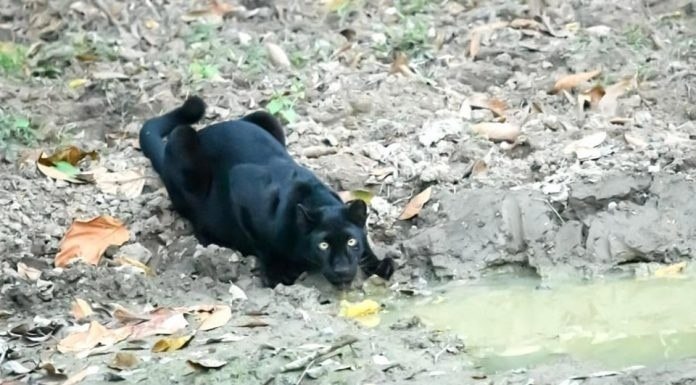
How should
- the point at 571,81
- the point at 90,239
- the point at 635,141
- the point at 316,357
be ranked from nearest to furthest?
the point at 316,357, the point at 90,239, the point at 635,141, the point at 571,81

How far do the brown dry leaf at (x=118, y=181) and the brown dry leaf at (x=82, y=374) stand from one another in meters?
2.29

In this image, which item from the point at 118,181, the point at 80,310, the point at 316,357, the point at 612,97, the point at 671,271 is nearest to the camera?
the point at 316,357

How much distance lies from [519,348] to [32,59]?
513 centimetres

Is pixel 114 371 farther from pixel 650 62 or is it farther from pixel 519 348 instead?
pixel 650 62

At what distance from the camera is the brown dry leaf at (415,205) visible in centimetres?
764

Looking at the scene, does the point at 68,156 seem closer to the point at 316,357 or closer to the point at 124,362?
the point at 124,362

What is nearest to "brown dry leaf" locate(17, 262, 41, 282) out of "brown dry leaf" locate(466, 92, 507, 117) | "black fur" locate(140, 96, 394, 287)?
"black fur" locate(140, 96, 394, 287)

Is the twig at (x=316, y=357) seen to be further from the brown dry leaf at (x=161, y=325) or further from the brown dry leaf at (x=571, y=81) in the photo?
the brown dry leaf at (x=571, y=81)

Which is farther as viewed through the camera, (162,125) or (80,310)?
(162,125)

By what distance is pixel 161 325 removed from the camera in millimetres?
6418

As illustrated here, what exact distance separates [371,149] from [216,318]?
2.16 meters

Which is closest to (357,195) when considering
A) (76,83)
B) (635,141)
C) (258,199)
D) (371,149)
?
(371,149)

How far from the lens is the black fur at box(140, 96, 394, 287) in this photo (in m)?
7.05

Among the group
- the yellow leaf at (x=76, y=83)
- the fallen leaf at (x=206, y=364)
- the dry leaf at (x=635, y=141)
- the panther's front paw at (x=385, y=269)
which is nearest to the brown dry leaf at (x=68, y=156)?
the yellow leaf at (x=76, y=83)
